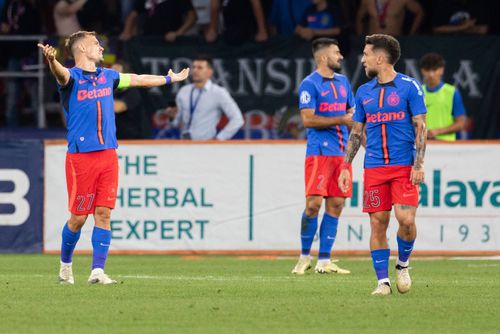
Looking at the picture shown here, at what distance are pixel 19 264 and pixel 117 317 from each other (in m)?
6.17

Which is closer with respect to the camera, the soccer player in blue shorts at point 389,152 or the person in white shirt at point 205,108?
the soccer player in blue shorts at point 389,152

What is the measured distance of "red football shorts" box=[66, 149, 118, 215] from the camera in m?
12.3

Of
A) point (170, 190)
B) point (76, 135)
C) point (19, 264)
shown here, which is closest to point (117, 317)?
point (76, 135)

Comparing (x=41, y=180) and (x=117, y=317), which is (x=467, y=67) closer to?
(x=41, y=180)

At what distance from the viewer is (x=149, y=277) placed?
13688 mm

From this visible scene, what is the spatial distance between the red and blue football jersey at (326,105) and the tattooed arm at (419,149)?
309 centimetres

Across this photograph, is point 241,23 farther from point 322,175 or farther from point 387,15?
point 322,175

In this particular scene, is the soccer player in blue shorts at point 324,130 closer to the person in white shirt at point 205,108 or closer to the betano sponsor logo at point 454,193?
the betano sponsor logo at point 454,193

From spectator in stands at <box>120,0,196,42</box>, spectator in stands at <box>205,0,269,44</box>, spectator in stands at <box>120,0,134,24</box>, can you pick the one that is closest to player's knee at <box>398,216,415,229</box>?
spectator in stands at <box>205,0,269,44</box>

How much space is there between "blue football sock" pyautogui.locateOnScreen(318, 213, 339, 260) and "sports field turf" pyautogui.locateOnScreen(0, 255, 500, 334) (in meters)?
0.45

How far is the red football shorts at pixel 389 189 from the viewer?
11.4 meters

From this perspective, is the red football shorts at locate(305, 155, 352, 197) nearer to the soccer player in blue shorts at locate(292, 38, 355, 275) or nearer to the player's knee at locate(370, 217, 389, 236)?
the soccer player in blue shorts at locate(292, 38, 355, 275)

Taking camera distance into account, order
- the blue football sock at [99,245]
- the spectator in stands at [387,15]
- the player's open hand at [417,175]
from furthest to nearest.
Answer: the spectator in stands at [387,15] → the blue football sock at [99,245] → the player's open hand at [417,175]

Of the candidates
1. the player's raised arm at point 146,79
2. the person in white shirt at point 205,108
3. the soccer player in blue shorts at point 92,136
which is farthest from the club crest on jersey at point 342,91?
the person in white shirt at point 205,108
